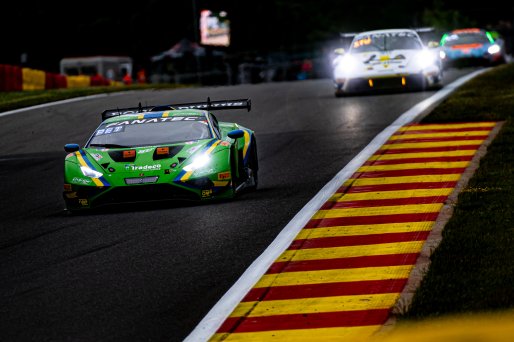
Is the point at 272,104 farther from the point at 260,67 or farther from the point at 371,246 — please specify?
the point at 260,67

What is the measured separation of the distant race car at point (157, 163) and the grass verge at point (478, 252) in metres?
2.61

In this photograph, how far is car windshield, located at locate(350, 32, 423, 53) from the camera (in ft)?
89.1

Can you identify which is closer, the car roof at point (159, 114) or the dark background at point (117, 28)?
the car roof at point (159, 114)

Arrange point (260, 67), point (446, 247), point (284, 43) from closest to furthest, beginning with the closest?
point (446, 247) → point (260, 67) → point (284, 43)

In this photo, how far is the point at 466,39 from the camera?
39.9m

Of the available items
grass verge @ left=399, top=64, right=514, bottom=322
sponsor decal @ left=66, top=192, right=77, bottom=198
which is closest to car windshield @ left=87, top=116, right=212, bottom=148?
sponsor decal @ left=66, top=192, right=77, bottom=198

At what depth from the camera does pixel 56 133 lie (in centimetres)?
2309

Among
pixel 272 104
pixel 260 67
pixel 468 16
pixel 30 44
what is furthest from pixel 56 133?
pixel 468 16

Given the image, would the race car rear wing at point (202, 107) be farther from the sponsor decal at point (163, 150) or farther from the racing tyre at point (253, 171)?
the sponsor decal at point (163, 150)

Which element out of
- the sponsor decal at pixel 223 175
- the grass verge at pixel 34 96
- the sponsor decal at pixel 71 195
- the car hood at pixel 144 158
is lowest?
the sponsor decal at pixel 71 195

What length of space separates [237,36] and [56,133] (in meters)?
52.5

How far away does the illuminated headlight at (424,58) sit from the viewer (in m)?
26.8

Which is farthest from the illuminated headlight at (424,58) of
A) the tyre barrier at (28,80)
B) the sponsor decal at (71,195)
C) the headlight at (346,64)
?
the sponsor decal at (71,195)

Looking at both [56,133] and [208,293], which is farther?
[56,133]
